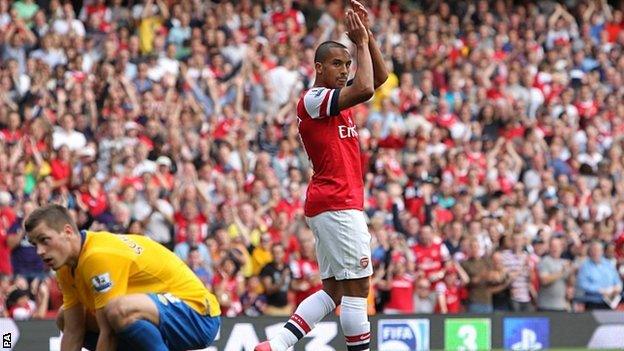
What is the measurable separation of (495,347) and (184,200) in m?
4.03

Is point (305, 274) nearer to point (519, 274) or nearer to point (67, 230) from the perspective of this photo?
point (519, 274)

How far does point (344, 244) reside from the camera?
29.9 ft

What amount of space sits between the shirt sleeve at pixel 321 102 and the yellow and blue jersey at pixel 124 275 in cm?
137

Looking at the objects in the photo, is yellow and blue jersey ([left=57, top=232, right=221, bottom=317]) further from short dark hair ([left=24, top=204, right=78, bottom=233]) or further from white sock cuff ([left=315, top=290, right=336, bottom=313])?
white sock cuff ([left=315, top=290, right=336, bottom=313])

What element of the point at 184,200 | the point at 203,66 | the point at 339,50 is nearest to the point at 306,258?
the point at 184,200

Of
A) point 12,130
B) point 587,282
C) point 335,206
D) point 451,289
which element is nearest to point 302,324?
point 335,206

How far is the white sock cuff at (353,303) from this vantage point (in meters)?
9.11

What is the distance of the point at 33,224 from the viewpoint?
7.94 metres

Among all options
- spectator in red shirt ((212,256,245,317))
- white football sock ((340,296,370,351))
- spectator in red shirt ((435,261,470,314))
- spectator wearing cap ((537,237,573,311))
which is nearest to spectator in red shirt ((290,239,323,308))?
spectator in red shirt ((212,256,245,317))

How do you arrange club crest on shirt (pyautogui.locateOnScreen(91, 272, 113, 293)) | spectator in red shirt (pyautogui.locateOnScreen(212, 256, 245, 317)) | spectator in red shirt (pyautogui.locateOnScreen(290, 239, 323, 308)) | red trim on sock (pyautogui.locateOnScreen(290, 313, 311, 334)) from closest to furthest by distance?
1. club crest on shirt (pyautogui.locateOnScreen(91, 272, 113, 293))
2. red trim on sock (pyautogui.locateOnScreen(290, 313, 311, 334))
3. spectator in red shirt (pyautogui.locateOnScreen(212, 256, 245, 317))
4. spectator in red shirt (pyautogui.locateOnScreen(290, 239, 323, 308))

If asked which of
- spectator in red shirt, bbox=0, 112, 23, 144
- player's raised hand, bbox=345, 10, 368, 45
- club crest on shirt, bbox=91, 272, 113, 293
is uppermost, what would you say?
player's raised hand, bbox=345, 10, 368, 45

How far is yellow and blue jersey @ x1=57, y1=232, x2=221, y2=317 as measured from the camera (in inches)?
313

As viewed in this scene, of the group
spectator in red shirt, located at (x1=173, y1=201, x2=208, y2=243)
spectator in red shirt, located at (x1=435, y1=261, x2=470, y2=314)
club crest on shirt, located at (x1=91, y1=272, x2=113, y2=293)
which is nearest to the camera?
club crest on shirt, located at (x1=91, y1=272, x2=113, y2=293)

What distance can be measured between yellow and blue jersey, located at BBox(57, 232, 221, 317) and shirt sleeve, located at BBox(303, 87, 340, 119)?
137 centimetres
